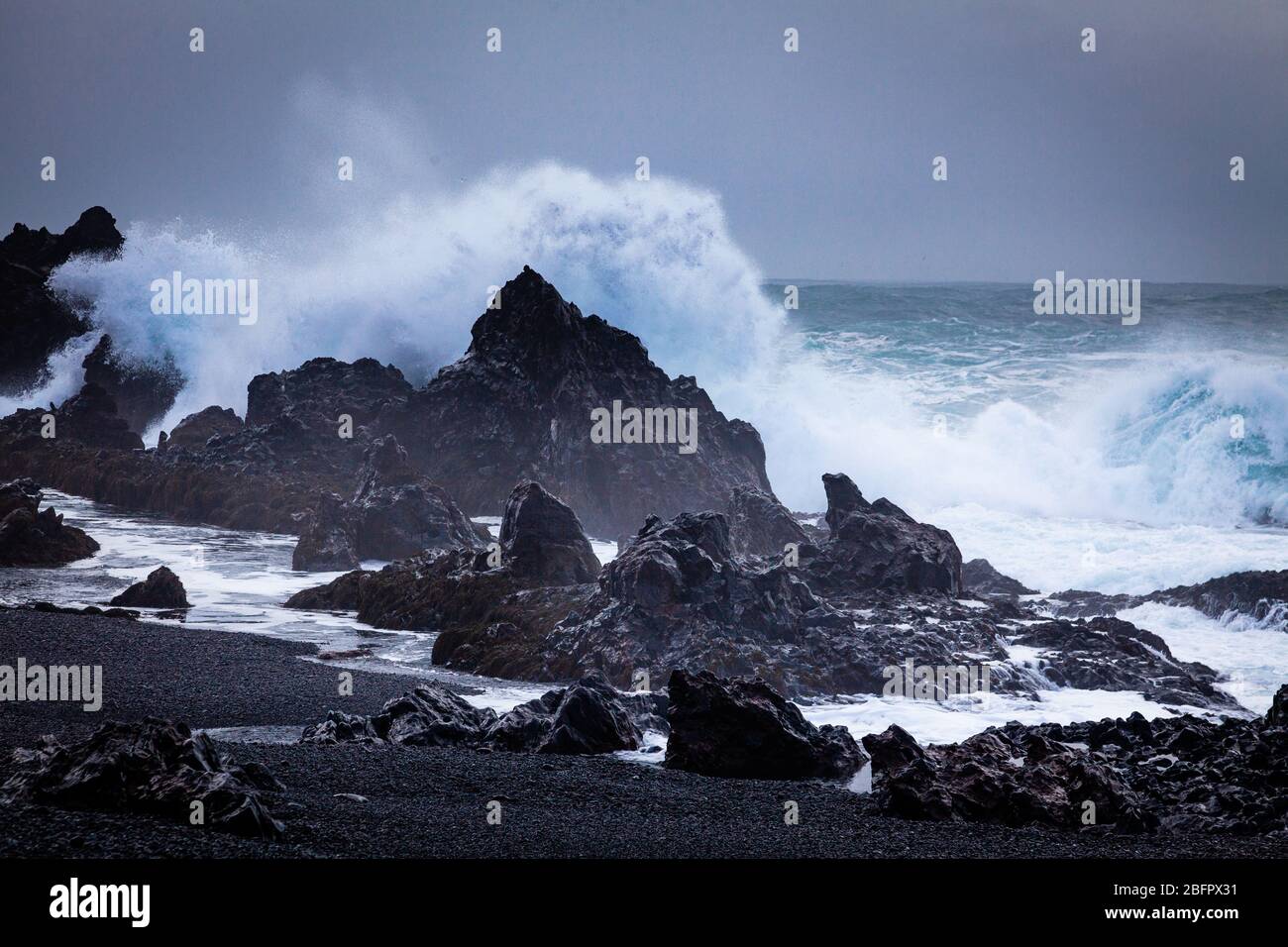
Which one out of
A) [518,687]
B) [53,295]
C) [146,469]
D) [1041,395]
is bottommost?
[518,687]

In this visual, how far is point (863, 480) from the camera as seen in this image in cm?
4734

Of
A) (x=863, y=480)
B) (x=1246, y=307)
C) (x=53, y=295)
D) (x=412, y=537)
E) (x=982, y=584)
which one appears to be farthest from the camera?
(x=1246, y=307)

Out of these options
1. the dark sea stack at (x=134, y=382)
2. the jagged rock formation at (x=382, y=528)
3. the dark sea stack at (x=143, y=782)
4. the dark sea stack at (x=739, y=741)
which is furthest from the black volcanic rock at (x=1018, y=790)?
the dark sea stack at (x=134, y=382)

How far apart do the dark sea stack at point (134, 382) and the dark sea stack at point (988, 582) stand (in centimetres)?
4640

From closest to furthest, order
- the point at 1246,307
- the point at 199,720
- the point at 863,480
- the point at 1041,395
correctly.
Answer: the point at 199,720 < the point at 863,480 < the point at 1041,395 < the point at 1246,307

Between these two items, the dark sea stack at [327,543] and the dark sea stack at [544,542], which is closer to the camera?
the dark sea stack at [544,542]

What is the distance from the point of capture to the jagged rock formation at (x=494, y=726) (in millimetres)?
14648

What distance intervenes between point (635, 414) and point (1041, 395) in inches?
1024

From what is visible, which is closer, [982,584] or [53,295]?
[982,584]

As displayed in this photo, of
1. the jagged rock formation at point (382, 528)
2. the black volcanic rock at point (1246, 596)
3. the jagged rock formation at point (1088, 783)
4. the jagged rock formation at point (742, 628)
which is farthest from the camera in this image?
the jagged rock formation at point (382, 528)

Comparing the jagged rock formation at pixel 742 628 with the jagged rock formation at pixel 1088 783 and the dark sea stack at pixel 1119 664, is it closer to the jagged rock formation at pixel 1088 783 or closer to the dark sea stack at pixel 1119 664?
the dark sea stack at pixel 1119 664

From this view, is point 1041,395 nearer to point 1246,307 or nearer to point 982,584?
point 1246,307

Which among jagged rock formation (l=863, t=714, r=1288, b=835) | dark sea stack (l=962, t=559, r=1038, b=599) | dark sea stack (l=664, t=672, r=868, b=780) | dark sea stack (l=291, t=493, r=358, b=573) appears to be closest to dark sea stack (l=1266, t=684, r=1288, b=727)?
jagged rock formation (l=863, t=714, r=1288, b=835)
